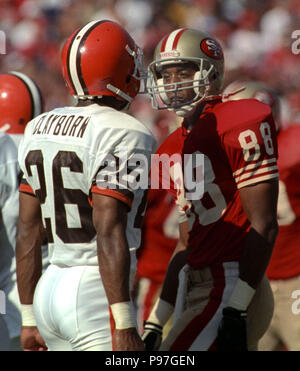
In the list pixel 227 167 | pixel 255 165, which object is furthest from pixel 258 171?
pixel 227 167

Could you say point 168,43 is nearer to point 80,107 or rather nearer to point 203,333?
point 80,107

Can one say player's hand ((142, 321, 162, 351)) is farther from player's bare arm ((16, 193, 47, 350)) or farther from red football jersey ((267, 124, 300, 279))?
red football jersey ((267, 124, 300, 279))

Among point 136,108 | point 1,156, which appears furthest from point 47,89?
point 1,156

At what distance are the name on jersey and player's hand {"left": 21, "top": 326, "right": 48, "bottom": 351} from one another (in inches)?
34.8

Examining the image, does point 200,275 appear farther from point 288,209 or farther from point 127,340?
point 288,209

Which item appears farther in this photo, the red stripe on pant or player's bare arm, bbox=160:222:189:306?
player's bare arm, bbox=160:222:189:306

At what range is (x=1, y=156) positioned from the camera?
3.73 m

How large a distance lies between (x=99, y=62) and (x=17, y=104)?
1453 mm

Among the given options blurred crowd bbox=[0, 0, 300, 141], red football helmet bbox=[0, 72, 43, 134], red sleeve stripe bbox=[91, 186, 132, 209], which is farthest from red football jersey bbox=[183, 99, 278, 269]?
blurred crowd bbox=[0, 0, 300, 141]

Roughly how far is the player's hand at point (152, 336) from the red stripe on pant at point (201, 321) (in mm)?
289

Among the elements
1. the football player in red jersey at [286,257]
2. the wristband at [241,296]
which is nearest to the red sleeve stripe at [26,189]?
the wristband at [241,296]

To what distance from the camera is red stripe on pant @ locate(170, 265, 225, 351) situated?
3.00m

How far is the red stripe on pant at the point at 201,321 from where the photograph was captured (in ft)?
9.86
